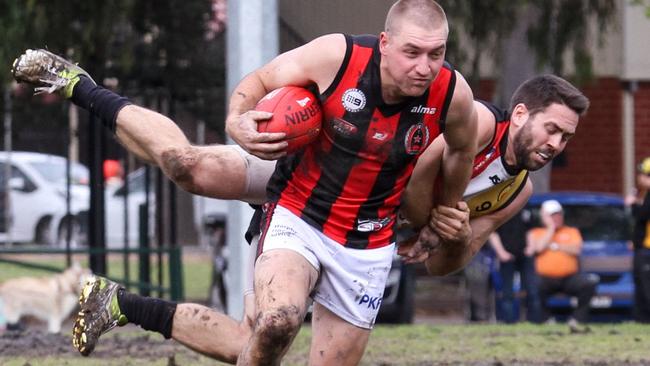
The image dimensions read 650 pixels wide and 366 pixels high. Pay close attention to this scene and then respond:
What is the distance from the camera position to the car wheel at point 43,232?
20734 millimetres

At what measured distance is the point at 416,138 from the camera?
6945 millimetres

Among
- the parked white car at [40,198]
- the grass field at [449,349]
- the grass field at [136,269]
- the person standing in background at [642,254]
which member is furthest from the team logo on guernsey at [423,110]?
the parked white car at [40,198]

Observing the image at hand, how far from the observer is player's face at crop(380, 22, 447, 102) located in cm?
669

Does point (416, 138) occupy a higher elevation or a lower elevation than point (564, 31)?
higher

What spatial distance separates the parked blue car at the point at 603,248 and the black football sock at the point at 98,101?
9.57 m

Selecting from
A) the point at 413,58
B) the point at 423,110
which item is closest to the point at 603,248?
the point at 423,110

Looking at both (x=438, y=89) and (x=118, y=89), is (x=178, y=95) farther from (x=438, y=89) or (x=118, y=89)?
(x=438, y=89)

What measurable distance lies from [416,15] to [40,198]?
1600 centimetres

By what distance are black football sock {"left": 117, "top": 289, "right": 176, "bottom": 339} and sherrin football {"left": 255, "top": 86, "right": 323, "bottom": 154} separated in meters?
1.15

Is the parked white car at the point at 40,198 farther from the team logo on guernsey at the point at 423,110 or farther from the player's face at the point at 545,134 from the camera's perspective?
the team logo on guernsey at the point at 423,110

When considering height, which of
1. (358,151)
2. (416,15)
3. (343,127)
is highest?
(416,15)

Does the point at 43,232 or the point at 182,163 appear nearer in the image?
the point at 182,163

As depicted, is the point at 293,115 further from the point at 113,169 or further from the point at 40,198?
the point at 40,198

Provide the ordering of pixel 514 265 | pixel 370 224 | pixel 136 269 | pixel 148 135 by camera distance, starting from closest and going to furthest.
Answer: pixel 370 224 → pixel 148 135 → pixel 514 265 → pixel 136 269
